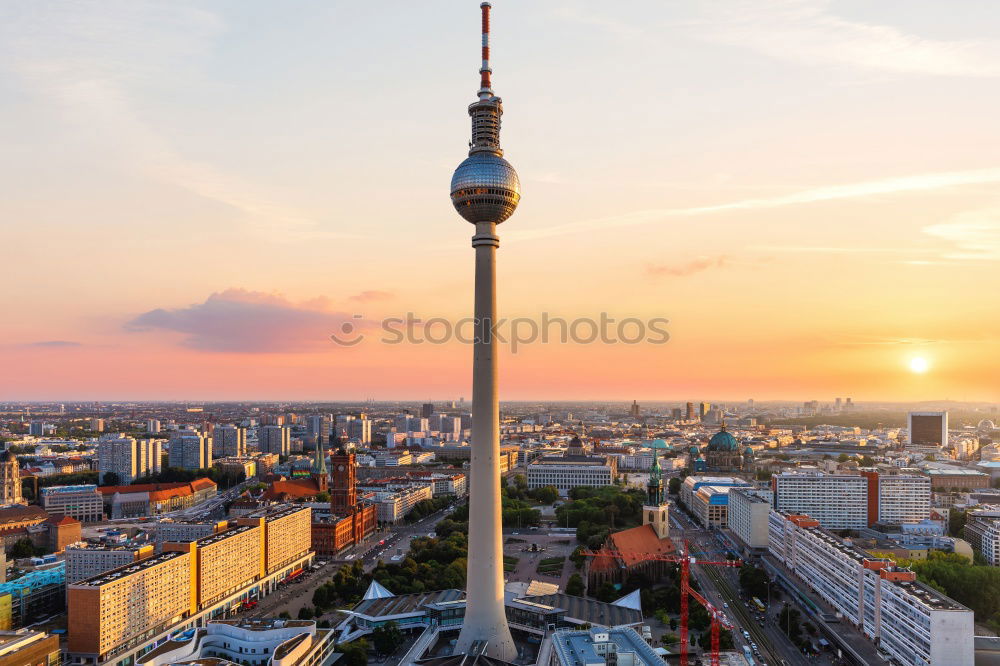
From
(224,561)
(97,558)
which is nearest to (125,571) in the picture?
(224,561)

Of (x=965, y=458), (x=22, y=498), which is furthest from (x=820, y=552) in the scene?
(x=965, y=458)

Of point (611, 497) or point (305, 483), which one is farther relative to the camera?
point (305, 483)

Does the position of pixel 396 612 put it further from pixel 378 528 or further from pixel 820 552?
pixel 378 528

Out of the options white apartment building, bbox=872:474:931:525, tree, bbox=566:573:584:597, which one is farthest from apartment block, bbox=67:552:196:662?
white apartment building, bbox=872:474:931:525

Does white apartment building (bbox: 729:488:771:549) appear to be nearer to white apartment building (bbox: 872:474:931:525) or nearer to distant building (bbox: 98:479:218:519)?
white apartment building (bbox: 872:474:931:525)

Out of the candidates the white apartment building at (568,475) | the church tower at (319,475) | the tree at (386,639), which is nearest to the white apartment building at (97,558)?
the tree at (386,639)

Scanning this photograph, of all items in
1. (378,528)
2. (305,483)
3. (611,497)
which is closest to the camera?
(378,528)
